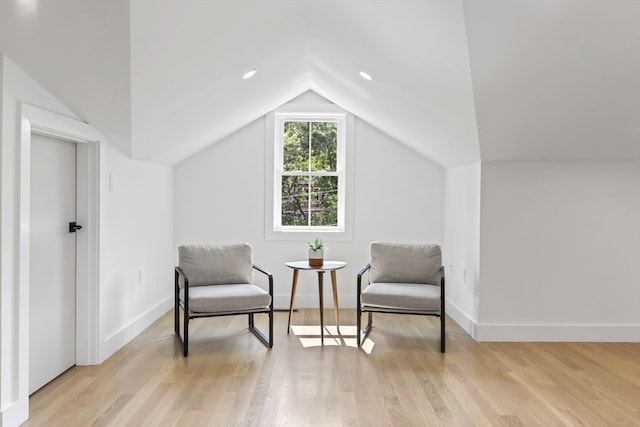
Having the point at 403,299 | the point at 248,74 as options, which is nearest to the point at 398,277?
the point at 403,299

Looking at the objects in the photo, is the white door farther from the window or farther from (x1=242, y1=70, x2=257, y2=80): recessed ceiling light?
the window

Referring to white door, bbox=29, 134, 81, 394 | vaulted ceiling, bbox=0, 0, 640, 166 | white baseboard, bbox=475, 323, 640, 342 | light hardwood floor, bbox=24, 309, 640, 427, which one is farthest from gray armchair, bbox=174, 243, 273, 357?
white baseboard, bbox=475, 323, 640, 342

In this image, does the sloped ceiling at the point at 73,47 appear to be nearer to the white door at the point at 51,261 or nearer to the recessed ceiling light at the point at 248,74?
the white door at the point at 51,261

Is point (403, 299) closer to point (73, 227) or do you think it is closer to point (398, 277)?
point (398, 277)

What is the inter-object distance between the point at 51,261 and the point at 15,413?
109 cm

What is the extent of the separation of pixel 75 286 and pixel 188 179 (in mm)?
2501

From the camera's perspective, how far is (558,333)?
16.4ft

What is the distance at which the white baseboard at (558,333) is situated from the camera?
16.4 ft

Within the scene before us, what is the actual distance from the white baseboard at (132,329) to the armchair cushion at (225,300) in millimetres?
555

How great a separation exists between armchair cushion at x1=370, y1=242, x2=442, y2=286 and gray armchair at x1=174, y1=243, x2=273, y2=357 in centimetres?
113

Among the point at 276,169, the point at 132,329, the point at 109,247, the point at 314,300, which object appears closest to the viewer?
the point at 109,247

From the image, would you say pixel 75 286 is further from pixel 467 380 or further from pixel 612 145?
pixel 612 145

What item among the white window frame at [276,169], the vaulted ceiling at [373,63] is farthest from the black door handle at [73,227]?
the white window frame at [276,169]

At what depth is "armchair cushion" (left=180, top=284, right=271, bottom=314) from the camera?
4566mm
